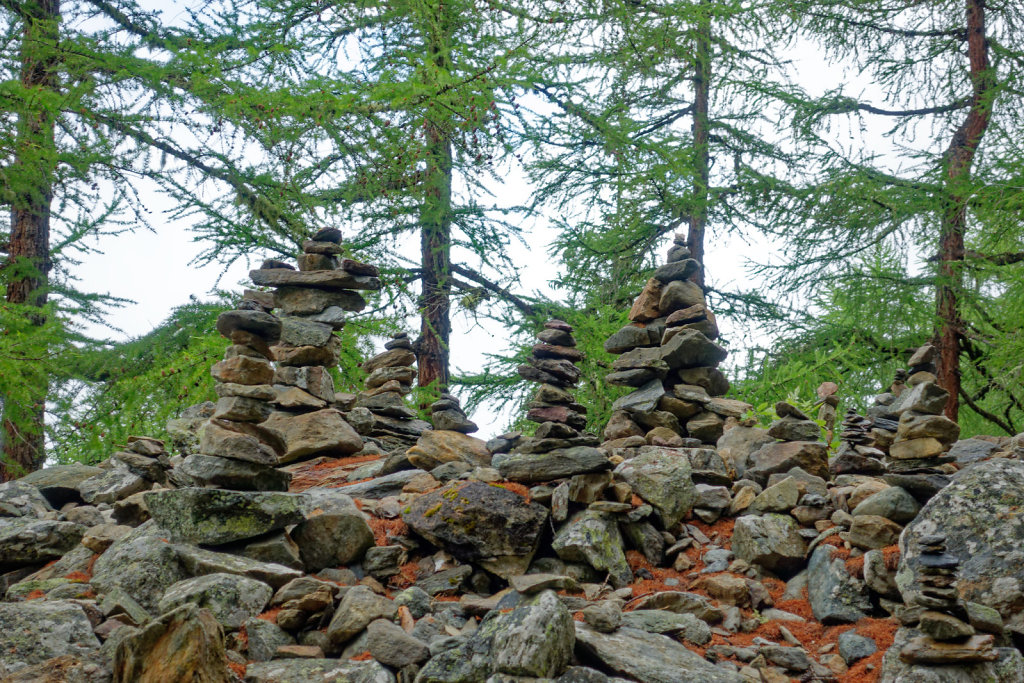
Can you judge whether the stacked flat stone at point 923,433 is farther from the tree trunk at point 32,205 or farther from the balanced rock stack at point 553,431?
the tree trunk at point 32,205

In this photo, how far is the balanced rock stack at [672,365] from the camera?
8.45m

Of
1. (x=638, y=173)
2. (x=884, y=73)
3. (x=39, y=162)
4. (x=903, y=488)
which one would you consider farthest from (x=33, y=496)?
(x=884, y=73)

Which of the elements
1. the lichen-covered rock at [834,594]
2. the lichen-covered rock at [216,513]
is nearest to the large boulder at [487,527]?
the lichen-covered rock at [216,513]

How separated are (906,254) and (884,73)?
11.8 ft

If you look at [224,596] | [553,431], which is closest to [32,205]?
[224,596]

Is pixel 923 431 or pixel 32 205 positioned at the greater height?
pixel 32 205

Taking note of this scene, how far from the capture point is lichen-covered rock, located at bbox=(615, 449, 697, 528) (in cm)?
623

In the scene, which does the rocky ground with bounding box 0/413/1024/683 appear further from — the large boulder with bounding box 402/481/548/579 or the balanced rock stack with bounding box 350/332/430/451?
the balanced rock stack with bounding box 350/332/430/451

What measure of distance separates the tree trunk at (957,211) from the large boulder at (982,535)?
702cm

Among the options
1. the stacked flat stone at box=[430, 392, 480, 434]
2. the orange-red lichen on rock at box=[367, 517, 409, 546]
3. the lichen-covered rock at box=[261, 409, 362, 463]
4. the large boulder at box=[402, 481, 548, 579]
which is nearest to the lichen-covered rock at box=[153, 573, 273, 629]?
the orange-red lichen on rock at box=[367, 517, 409, 546]

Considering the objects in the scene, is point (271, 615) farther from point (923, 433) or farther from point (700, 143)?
point (700, 143)

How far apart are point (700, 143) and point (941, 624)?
1191cm

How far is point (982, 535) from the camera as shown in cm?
500

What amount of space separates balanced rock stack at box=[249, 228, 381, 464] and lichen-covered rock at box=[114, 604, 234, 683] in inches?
181
